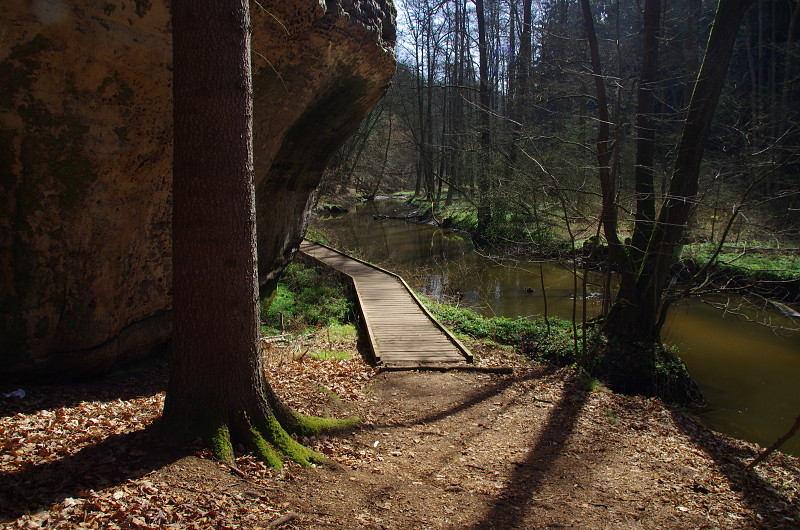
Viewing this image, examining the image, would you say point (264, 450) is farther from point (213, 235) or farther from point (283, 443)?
point (213, 235)

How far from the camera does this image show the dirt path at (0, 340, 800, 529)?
3.10 m

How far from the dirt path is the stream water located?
1.92 metres

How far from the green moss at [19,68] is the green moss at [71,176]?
0.66m

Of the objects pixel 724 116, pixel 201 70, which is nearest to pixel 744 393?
pixel 201 70

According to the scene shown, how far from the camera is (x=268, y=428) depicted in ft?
13.4

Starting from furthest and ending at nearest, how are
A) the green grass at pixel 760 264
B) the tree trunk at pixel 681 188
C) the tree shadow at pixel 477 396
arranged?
the green grass at pixel 760 264 < the tree trunk at pixel 681 188 < the tree shadow at pixel 477 396

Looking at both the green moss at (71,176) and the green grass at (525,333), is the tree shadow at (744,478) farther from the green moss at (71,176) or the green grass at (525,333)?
the green moss at (71,176)

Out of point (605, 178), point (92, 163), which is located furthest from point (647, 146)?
point (92, 163)

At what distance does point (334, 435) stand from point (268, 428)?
3.21ft

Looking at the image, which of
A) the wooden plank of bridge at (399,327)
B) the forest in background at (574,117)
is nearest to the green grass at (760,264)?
the forest in background at (574,117)

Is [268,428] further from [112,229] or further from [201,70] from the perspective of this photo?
[112,229]

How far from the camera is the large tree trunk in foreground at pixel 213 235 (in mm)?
3586

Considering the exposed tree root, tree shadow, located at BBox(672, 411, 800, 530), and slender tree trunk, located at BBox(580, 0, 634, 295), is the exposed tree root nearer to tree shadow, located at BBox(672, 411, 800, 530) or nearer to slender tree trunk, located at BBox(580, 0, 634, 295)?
tree shadow, located at BBox(672, 411, 800, 530)

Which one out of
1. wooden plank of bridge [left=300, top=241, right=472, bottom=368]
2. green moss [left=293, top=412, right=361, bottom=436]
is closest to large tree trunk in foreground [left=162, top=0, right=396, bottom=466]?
green moss [left=293, top=412, right=361, bottom=436]
